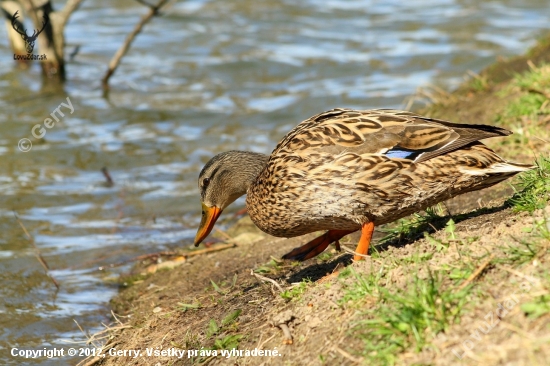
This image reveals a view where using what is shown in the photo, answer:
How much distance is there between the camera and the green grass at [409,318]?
339 centimetres

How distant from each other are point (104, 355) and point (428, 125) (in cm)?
253

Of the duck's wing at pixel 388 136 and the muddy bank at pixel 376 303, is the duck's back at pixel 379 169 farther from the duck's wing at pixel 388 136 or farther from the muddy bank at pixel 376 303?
the muddy bank at pixel 376 303

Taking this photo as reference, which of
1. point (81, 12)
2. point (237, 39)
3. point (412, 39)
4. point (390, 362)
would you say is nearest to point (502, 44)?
point (412, 39)

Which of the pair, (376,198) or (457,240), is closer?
(457,240)

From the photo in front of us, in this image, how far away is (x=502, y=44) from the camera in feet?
48.6

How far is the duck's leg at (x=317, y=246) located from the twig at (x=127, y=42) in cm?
666

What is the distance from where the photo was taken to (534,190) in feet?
15.3

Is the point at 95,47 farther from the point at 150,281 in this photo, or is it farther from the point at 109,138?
the point at 150,281

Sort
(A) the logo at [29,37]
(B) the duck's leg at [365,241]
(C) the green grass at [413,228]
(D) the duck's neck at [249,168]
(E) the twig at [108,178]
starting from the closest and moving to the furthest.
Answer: (B) the duck's leg at [365,241] → (C) the green grass at [413,228] → (D) the duck's neck at [249,168] → (E) the twig at [108,178] → (A) the logo at [29,37]

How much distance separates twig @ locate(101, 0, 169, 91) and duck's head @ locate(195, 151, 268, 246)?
19.6 feet

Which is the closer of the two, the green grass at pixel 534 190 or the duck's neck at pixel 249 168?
the green grass at pixel 534 190

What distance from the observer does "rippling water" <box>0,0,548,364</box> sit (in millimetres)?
7164

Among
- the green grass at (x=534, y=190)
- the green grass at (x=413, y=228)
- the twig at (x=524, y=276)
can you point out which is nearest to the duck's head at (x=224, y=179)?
the green grass at (x=413, y=228)

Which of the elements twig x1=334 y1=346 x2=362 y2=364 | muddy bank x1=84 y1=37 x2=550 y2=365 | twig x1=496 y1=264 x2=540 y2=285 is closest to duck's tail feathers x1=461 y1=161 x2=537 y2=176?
muddy bank x1=84 y1=37 x2=550 y2=365
